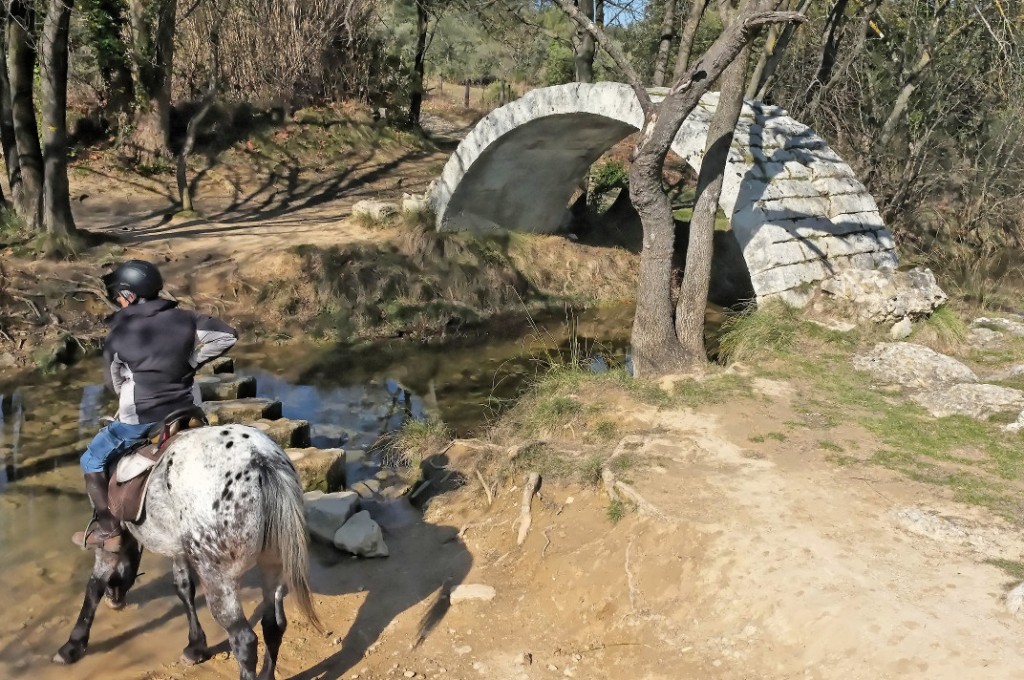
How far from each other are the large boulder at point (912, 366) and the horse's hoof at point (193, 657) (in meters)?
6.00

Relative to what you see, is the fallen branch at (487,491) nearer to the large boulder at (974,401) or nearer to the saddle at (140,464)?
the saddle at (140,464)

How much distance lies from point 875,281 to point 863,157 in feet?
19.9

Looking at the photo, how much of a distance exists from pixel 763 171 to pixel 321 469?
5.78 m

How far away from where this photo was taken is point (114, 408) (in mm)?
8734

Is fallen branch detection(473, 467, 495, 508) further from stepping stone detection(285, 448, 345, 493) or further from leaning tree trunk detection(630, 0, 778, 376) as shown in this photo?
leaning tree trunk detection(630, 0, 778, 376)

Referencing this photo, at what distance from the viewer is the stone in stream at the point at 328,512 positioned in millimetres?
6250

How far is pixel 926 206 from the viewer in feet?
47.8

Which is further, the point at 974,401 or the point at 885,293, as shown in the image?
the point at 885,293

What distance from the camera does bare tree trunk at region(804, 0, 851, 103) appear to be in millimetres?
13716

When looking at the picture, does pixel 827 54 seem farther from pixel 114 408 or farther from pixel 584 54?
pixel 114 408

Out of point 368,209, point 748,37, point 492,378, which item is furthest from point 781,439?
point 368,209

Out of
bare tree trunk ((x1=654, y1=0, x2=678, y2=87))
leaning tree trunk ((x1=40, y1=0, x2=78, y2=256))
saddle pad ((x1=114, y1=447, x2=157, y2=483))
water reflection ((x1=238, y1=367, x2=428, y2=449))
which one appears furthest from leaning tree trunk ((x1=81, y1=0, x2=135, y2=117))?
saddle pad ((x1=114, y1=447, x2=157, y2=483))

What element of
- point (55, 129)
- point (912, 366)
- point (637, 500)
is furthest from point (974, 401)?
point (55, 129)

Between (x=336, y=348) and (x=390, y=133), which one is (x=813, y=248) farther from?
(x=390, y=133)
